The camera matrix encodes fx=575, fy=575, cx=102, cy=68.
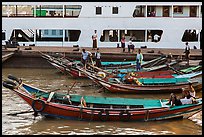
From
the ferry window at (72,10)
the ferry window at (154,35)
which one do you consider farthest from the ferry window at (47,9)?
the ferry window at (154,35)

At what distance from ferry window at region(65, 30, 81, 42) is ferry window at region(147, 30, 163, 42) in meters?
4.65

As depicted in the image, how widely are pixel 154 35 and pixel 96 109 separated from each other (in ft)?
62.5

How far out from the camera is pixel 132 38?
3803cm

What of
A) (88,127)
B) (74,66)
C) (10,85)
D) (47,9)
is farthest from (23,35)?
(88,127)

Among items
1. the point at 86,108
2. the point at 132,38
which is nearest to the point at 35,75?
the point at 132,38

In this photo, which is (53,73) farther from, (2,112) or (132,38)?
(2,112)

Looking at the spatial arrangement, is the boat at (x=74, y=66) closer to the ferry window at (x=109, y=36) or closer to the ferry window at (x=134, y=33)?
the ferry window at (x=109, y=36)

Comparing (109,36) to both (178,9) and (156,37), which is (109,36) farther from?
(178,9)

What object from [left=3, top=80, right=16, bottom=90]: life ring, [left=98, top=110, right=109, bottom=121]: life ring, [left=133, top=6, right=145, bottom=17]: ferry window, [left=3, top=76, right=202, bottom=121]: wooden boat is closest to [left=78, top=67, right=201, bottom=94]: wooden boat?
[left=3, top=76, right=202, bottom=121]: wooden boat

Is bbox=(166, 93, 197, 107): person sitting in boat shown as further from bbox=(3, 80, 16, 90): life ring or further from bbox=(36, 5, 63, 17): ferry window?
bbox=(36, 5, 63, 17): ferry window

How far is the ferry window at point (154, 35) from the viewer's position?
37906 mm

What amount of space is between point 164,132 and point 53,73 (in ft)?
48.5

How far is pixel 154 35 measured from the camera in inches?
1499

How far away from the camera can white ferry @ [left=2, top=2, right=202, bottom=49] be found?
3756cm
